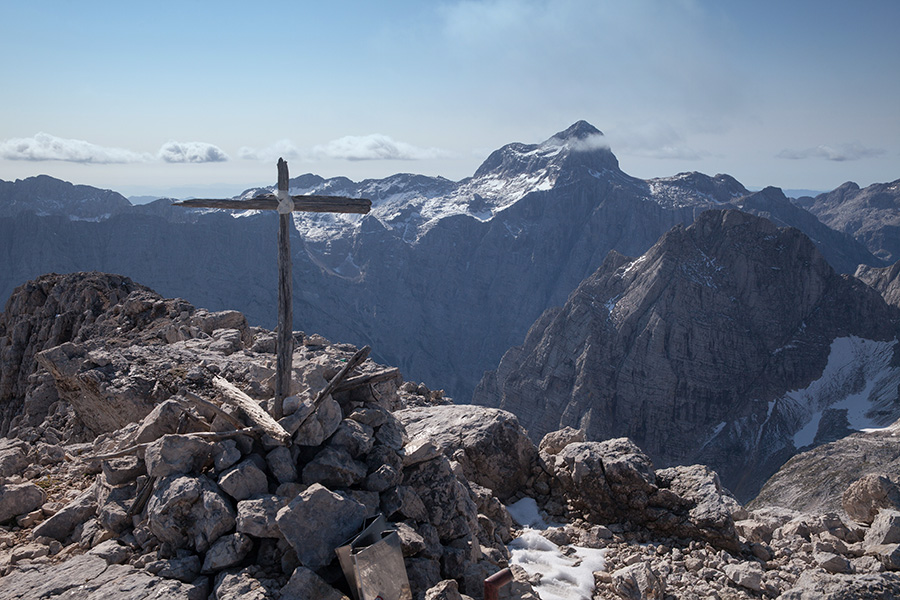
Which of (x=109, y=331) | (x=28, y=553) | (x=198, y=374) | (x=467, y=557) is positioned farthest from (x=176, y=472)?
(x=109, y=331)

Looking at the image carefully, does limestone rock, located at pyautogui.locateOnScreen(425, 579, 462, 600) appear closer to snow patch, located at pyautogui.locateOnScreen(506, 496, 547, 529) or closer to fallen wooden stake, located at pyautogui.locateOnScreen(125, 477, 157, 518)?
fallen wooden stake, located at pyautogui.locateOnScreen(125, 477, 157, 518)

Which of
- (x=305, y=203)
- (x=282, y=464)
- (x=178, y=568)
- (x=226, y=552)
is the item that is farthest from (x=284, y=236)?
(x=178, y=568)

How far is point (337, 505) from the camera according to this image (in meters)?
8.73

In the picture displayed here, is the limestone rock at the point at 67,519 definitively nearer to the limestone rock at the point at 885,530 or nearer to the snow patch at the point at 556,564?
the snow patch at the point at 556,564

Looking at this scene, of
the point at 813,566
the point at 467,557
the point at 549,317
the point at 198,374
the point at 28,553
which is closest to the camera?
the point at 28,553

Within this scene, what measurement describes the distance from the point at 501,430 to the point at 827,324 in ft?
596

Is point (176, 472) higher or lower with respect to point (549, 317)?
higher

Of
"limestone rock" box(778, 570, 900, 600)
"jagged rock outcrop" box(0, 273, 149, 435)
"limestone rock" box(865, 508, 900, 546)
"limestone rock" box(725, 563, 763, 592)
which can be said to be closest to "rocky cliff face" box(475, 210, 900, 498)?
"jagged rock outcrop" box(0, 273, 149, 435)

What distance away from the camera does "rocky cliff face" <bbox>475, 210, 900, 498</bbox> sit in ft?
502

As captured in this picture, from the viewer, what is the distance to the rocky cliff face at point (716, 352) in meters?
153

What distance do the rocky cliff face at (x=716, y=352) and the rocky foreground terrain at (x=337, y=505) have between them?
143 meters

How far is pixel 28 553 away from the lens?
8781 mm

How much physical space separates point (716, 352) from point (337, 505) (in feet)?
557

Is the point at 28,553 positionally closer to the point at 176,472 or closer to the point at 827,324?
the point at 176,472
